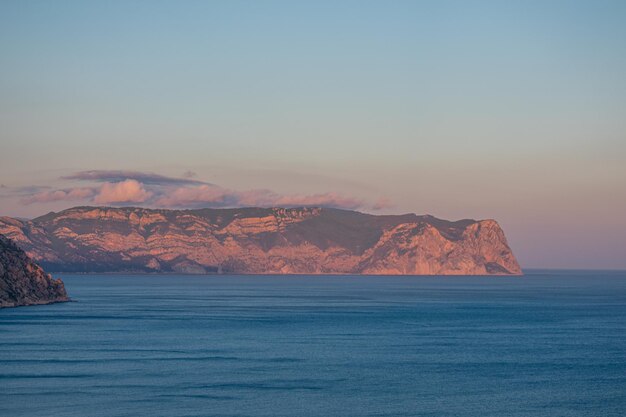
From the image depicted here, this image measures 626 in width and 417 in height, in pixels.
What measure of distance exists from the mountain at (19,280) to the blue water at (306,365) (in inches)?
253

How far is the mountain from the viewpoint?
150 m

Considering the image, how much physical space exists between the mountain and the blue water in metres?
6.43

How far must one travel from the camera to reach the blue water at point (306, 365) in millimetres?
65625

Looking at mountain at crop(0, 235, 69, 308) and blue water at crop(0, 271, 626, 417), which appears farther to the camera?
mountain at crop(0, 235, 69, 308)

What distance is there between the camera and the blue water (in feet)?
215

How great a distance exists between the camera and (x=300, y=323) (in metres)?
138

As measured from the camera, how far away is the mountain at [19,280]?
5886 inches

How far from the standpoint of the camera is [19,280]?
15838cm

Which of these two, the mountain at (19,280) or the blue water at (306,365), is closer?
the blue water at (306,365)

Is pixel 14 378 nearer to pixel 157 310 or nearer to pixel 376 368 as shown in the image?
pixel 376 368

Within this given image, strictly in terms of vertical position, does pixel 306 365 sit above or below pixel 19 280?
below

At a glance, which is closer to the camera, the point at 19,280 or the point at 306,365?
the point at 306,365

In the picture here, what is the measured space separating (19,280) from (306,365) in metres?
87.7

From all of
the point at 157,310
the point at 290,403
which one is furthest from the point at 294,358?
the point at 157,310
